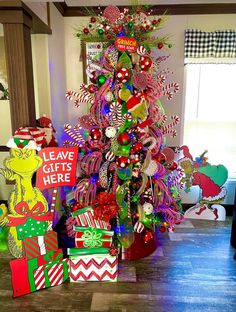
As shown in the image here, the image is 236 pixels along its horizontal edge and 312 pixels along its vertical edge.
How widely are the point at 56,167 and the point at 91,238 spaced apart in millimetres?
593

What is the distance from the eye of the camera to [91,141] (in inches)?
83.4

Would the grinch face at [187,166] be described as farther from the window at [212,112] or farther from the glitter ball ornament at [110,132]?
the glitter ball ornament at [110,132]

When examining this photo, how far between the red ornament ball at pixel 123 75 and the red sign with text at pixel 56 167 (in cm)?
61

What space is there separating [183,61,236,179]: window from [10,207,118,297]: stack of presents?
5.75 feet

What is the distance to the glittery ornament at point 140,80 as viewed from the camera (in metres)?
1.99

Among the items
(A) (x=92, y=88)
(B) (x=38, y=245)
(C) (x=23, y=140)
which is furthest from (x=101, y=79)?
(B) (x=38, y=245)

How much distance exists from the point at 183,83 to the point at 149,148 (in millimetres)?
1181

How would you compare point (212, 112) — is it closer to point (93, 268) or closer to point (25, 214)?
point (93, 268)

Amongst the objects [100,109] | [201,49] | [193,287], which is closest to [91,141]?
[100,109]

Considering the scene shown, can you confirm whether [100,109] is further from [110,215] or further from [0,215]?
[0,215]

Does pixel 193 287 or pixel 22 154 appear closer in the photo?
pixel 22 154

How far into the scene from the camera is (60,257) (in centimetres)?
196

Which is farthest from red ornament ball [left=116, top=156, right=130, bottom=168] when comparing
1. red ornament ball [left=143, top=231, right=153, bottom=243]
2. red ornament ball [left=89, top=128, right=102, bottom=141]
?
red ornament ball [left=143, top=231, right=153, bottom=243]

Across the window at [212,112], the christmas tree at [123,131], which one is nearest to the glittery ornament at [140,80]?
the christmas tree at [123,131]
